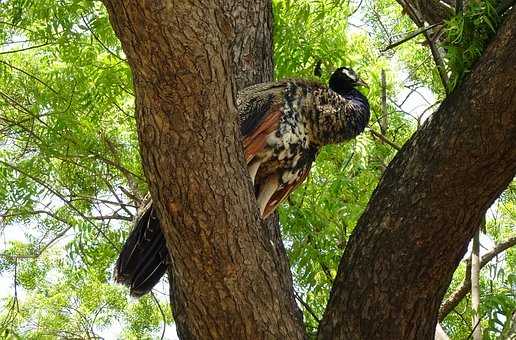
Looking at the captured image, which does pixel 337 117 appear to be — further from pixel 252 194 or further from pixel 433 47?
pixel 252 194

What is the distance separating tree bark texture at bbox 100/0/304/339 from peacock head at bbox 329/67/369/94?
1.48 metres

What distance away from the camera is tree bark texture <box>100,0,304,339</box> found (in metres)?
2.35

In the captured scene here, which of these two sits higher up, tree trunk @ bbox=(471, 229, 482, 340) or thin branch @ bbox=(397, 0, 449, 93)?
thin branch @ bbox=(397, 0, 449, 93)

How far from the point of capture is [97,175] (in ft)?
18.8

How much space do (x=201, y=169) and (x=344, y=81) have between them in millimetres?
1824

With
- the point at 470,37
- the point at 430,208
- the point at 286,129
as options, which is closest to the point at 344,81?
the point at 286,129

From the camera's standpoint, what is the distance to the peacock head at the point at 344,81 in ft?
13.8

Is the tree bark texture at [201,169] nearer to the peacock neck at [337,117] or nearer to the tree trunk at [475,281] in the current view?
the peacock neck at [337,117]

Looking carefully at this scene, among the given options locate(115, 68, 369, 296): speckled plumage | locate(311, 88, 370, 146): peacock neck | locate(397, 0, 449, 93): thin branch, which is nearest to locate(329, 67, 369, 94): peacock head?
locate(311, 88, 370, 146): peacock neck

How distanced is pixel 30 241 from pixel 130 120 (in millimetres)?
1690

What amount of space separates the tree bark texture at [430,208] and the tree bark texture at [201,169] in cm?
29

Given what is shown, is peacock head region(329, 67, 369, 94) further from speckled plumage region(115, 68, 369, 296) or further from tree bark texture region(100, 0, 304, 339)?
tree bark texture region(100, 0, 304, 339)

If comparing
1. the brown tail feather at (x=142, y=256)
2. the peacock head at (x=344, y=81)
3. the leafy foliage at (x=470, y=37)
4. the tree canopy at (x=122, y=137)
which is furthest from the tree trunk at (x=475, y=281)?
the brown tail feather at (x=142, y=256)

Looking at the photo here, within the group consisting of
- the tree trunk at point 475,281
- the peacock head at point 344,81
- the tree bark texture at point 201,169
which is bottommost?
the tree bark texture at point 201,169
